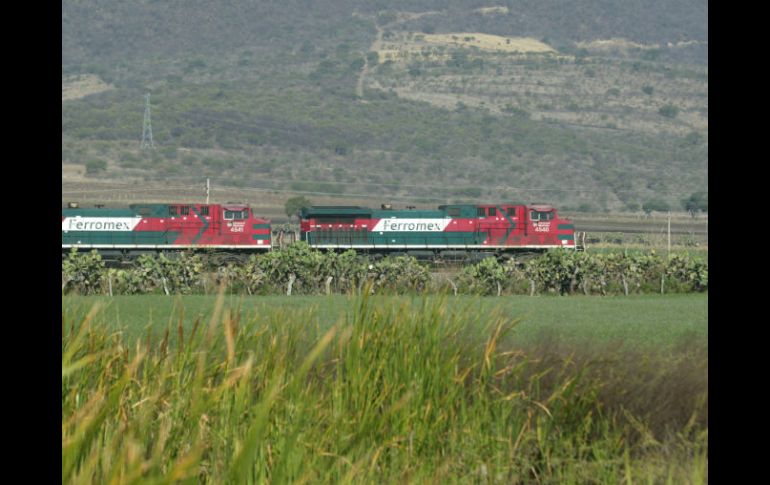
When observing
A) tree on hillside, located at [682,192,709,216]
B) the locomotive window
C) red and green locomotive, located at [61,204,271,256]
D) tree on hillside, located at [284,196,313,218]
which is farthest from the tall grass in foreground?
tree on hillside, located at [682,192,709,216]

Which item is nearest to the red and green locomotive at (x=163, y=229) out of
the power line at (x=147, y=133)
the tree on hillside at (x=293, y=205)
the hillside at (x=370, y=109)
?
the tree on hillside at (x=293, y=205)

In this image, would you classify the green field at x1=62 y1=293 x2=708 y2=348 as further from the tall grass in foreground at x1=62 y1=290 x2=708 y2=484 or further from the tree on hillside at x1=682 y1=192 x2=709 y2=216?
the tree on hillside at x1=682 y1=192 x2=709 y2=216

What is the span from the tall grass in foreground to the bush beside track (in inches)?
709

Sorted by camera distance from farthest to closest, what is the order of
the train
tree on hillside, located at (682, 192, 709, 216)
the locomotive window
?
tree on hillside, located at (682, 192, 709, 216), the locomotive window, the train

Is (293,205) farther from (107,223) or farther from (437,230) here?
(107,223)

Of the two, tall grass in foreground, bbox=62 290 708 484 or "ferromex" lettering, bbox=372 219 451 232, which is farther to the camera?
"ferromex" lettering, bbox=372 219 451 232

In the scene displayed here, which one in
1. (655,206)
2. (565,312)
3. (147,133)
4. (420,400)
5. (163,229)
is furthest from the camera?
(147,133)

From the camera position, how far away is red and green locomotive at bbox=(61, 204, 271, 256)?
40969 mm

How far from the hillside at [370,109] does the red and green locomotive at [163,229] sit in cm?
5618

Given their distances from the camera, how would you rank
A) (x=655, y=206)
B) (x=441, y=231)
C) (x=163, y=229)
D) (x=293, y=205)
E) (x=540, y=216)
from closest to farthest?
(x=163, y=229) < (x=441, y=231) < (x=540, y=216) < (x=293, y=205) < (x=655, y=206)

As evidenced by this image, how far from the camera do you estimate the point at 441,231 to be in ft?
142

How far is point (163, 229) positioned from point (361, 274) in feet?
52.7

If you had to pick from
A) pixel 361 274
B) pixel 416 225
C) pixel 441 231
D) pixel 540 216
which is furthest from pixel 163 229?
pixel 540 216
